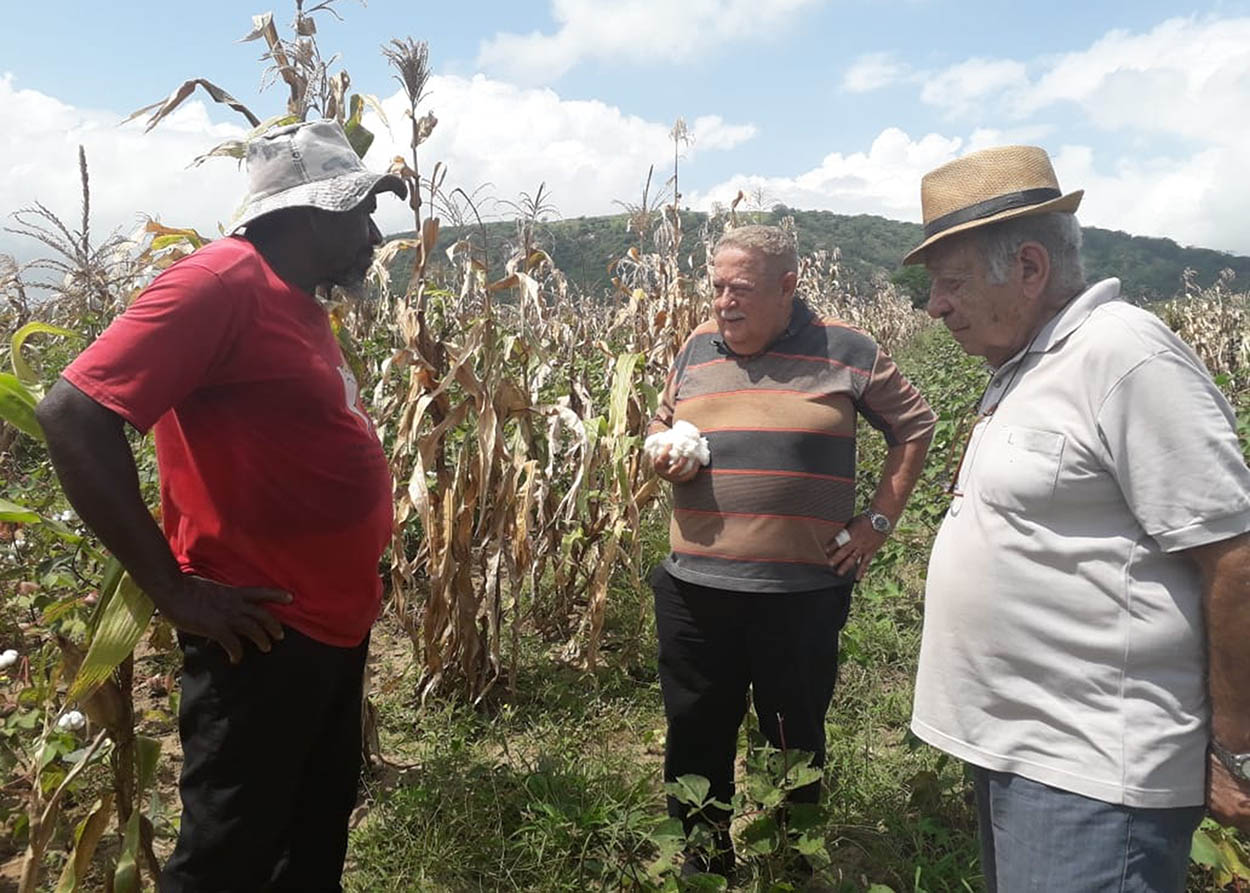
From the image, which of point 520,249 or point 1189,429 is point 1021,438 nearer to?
point 1189,429

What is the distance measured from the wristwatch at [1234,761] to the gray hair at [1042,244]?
75 cm

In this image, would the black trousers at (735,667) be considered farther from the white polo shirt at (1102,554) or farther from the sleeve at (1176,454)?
the sleeve at (1176,454)

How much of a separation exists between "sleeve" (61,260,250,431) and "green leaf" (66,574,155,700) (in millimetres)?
500

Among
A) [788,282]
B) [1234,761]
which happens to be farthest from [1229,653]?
[788,282]

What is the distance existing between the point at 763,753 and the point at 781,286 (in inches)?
49.3

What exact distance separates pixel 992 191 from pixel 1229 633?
791mm


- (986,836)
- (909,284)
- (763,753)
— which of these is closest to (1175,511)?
(986,836)

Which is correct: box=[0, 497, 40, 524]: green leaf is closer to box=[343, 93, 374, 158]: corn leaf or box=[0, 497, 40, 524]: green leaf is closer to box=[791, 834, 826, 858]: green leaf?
box=[343, 93, 374, 158]: corn leaf

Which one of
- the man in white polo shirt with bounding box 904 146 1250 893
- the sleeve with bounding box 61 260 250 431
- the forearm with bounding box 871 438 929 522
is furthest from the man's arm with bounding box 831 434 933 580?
the sleeve with bounding box 61 260 250 431

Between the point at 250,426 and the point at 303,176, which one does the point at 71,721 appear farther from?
the point at 303,176

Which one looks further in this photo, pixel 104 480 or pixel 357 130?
pixel 357 130

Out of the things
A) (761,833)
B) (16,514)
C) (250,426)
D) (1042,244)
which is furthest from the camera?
(761,833)

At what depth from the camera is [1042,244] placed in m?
1.40

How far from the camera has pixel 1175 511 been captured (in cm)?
116
